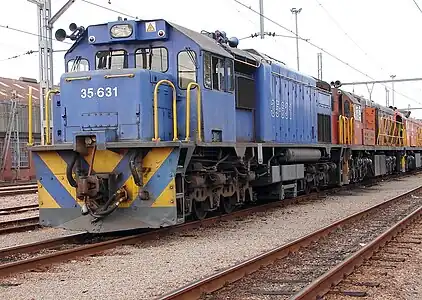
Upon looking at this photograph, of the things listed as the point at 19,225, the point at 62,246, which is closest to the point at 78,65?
the point at 62,246

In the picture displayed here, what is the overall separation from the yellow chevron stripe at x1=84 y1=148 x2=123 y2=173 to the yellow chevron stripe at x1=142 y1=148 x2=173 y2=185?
16.9 inches

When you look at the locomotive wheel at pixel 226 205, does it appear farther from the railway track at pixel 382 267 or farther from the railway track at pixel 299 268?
the railway track at pixel 382 267

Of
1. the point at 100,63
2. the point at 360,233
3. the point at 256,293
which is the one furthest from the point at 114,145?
the point at 360,233

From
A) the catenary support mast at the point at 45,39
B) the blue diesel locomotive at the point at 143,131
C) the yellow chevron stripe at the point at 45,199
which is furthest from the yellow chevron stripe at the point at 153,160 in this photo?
the catenary support mast at the point at 45,39

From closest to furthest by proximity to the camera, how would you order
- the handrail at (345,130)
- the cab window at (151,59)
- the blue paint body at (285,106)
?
1. the cab window at (151,59)
2. the blue paint body at (285,106)
3. the handrail at (345,130)

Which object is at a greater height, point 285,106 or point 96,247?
point 285,106

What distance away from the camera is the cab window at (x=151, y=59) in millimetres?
9844

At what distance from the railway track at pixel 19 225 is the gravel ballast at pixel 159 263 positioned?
3220mm

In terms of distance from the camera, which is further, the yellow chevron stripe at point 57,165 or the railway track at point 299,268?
the yellow chevron stripe at point 57,165

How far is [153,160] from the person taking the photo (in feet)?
29.3

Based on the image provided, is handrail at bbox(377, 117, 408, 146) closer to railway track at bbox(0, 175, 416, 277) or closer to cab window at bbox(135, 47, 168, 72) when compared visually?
railway track at bbox(0, 175, 416, 277)

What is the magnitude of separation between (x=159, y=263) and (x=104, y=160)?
2.39 metres

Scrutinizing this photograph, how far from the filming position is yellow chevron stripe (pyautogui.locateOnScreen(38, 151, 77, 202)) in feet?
30.7

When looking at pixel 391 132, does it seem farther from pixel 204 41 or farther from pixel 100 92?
pixel 100 92
